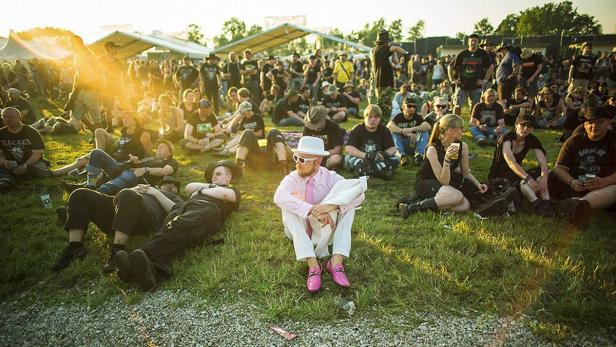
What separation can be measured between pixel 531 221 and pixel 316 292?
3175mm

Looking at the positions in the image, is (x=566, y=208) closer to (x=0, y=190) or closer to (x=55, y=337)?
(x=55, y=337)

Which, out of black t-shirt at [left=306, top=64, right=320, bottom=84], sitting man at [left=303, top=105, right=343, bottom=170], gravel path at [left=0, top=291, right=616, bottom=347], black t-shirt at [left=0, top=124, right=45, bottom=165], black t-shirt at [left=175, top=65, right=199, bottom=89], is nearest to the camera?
gravel path at [left=0, top=291, right=616, bottom=347]

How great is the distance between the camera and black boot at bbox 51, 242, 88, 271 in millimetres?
3609

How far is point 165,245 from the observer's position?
3461mm

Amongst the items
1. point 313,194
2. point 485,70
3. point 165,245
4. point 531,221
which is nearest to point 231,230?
point 165,245

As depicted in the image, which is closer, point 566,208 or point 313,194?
point 313,194

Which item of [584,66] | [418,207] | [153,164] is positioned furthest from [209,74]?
[584,66]

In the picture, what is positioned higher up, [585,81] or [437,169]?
[585,81]

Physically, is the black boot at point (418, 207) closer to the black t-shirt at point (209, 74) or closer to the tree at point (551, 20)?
the black t-shirt at point (209, 74)

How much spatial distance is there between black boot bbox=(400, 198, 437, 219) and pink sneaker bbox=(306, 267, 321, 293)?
6.43 feet

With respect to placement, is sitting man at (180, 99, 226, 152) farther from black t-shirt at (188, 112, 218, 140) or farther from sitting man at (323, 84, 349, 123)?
sitting man at (323, 84, 349, 123)

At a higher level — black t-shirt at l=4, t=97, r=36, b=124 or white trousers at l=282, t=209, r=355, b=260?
black t-shirt at l=4, t=97, r=36, b=124

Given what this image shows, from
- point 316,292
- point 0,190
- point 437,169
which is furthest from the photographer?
point 0,190

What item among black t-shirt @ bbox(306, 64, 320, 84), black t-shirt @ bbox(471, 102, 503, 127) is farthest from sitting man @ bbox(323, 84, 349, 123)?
black t-shirt @ bbox(471, 102, 503, 127)
